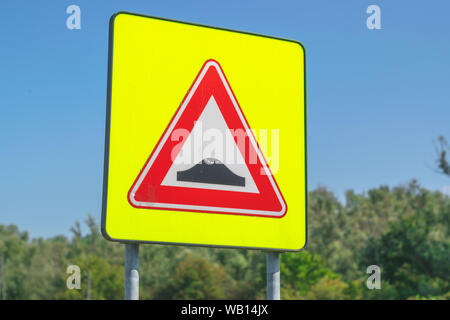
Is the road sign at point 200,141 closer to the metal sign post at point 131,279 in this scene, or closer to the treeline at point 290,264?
the metal sign post at point 131,279

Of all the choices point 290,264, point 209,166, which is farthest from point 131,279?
point 290,264

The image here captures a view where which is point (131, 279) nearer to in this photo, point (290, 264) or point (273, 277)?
point (273, 277)

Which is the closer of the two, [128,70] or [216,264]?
[128,70]

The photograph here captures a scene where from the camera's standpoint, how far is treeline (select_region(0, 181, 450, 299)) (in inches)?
2408

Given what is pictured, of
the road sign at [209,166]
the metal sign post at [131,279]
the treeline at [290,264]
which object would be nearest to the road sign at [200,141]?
the road sign at [209,166]

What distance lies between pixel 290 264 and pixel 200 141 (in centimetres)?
6621

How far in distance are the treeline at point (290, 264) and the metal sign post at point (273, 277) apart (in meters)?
51.1

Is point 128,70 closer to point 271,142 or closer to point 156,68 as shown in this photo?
point 156,68

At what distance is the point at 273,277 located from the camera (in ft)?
9.62

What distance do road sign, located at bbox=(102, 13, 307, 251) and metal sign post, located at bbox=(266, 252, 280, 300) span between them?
7cm

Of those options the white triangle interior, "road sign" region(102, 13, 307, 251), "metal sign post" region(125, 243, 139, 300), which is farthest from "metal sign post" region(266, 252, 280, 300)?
"metal sign post" region(125, 243, 139, 300)

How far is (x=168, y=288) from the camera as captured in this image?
7444 cm
